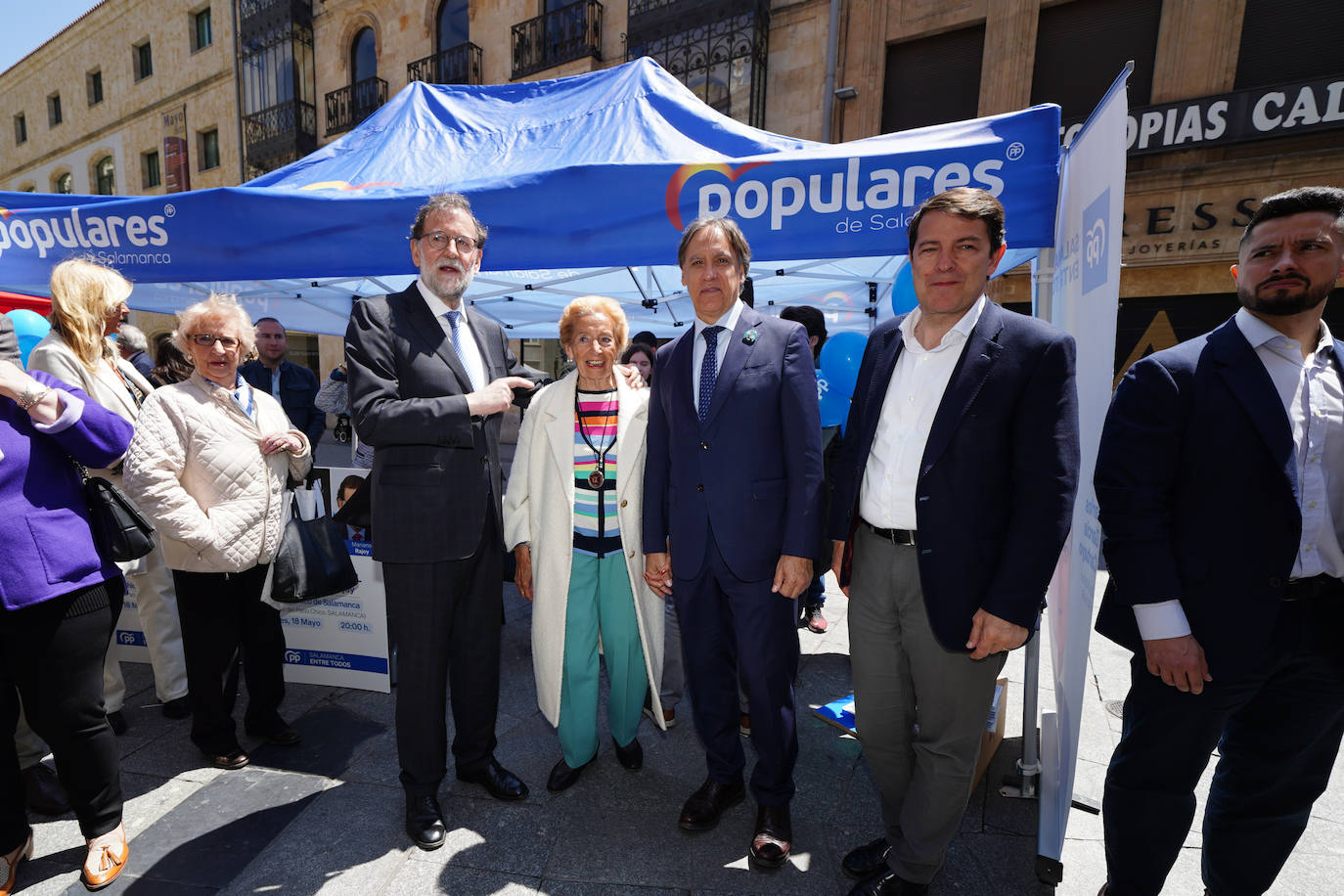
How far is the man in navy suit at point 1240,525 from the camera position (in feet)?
5.18

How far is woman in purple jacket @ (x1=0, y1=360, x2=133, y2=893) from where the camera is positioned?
6.11 ft

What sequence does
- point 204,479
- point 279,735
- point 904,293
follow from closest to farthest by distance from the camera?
point 204,479 < point 279,735 < point 904,293

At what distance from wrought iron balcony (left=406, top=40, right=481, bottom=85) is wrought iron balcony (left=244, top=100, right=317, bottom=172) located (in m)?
3.91

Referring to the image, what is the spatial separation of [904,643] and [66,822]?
313cm

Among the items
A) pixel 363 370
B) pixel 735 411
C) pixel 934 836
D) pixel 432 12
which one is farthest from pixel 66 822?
pixel 432 12

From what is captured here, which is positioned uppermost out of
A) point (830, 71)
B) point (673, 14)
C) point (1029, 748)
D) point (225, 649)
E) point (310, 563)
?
point (673, 14)

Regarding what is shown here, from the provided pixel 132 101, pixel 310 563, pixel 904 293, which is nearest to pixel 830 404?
pixel 904 293

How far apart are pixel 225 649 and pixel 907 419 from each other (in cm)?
288

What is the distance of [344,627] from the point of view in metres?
3.30

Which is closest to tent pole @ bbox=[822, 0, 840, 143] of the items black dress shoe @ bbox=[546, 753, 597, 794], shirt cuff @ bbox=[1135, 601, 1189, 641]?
shirt cuff @ bbox=[1135, 601, 1189, 641]

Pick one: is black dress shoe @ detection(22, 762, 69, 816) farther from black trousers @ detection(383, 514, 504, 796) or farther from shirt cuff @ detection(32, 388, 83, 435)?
shirt cuff @ detection(32, 388, 83, 435)

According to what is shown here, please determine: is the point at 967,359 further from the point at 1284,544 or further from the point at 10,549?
the point at 10,549

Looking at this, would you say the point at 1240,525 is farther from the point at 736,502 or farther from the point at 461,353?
the point at 461,353

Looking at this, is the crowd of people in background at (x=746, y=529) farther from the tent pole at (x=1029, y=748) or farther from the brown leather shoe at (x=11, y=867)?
the tent pole at (x=1029, y=748)
